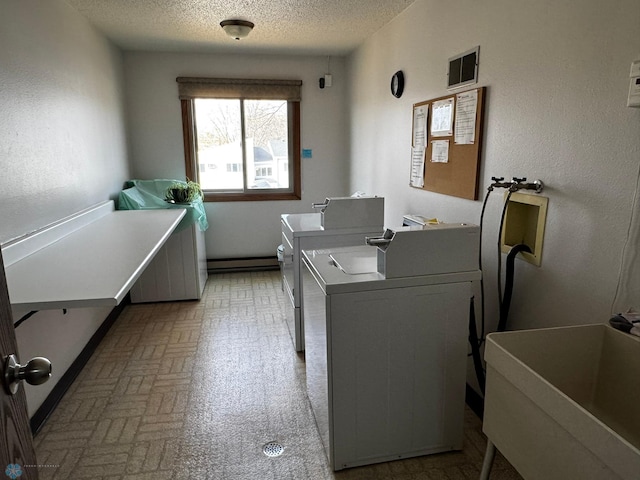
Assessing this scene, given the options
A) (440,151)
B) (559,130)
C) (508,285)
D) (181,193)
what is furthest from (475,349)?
(181,193)

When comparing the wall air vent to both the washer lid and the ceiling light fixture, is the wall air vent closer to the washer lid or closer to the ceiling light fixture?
the washer lid

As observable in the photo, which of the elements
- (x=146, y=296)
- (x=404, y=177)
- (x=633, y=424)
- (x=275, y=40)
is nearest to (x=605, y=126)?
(x=633, y=424)

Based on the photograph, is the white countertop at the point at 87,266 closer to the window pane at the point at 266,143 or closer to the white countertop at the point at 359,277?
the white countertop at the point at 359,277

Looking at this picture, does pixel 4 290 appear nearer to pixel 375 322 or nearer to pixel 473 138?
pixel 375 322

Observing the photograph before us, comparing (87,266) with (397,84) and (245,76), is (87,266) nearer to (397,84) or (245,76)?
(397,84)

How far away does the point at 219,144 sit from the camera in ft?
16.0

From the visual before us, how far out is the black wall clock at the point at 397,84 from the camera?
10.6 ft

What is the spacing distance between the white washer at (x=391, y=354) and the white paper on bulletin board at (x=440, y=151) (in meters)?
0.93

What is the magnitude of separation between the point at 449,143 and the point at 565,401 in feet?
6.02

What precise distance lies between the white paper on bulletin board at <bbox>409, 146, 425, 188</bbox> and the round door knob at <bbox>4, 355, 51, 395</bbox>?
255 centimetres

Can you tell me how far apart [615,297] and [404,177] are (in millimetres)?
1956

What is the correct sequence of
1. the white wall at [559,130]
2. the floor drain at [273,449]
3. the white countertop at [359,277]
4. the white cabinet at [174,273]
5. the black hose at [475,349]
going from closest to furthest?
the white wall at [559,130]
the white countertop at [359,277]
the floor drain at [273,449]
the black hose at [475,349]
the white cabinet at [174,273]

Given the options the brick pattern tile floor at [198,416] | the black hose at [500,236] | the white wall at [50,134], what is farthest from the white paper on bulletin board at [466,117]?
the white wall at [50,134]

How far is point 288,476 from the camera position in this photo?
1.90 m
